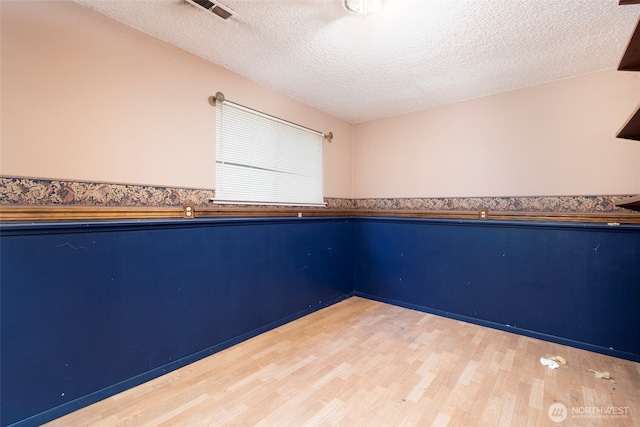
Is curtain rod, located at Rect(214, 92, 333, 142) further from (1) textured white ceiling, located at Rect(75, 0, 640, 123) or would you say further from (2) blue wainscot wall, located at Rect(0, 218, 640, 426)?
(2) blue wainscot wall, located at Rect(0, 218, 640, 426)

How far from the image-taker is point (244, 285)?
2457mm

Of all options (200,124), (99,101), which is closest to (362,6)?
(200,124)

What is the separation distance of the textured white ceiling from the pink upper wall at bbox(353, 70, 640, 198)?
20 cm

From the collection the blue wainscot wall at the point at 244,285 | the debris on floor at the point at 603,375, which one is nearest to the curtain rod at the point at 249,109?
the blue wainscot wall at the point at 244,285

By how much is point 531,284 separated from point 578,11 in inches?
84.3

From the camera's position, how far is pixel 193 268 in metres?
2.11

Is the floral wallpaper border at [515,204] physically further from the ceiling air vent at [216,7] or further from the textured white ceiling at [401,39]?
the ceiling air vent at [216,7]

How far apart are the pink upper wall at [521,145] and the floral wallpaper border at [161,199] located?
77 millimetres

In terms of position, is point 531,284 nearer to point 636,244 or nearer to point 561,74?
point 636,244

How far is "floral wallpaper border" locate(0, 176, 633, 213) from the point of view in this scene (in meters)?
1.53

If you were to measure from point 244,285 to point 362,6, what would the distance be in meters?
2.22

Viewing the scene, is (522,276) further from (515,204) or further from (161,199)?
(161,199)

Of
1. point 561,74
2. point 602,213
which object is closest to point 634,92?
point 561,74

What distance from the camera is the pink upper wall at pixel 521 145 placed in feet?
7.73
